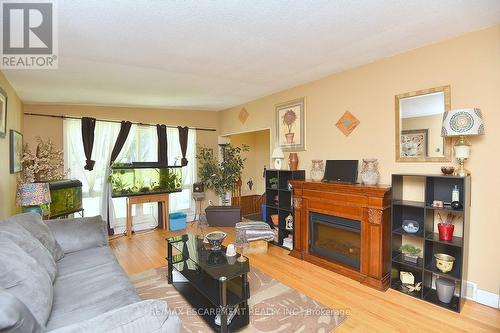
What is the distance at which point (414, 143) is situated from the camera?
8.29 ft

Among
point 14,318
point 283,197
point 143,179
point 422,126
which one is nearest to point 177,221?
point 143,179

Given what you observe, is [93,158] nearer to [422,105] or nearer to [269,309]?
[269,309]

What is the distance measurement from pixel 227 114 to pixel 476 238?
440cm

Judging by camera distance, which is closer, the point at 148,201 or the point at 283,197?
the point at 283,197

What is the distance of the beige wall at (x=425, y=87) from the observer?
2.12m

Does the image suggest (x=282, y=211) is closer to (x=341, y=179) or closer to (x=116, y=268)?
(x=341, y=179)

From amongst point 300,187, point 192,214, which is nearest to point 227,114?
point 192,214

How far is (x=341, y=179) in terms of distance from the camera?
3.06 meters

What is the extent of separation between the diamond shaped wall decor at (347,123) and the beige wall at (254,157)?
2872 mm

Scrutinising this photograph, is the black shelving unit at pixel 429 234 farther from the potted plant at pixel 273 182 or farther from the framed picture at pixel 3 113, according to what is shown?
the framed picture at pixel 3 113

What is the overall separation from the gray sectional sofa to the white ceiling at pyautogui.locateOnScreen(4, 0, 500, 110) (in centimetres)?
158

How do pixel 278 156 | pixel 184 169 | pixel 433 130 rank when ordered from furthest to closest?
pixel 184 169
pixel 278 156
pixel 433 130

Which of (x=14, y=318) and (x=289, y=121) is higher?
(x=289, y=121)

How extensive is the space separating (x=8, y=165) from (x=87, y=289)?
84.8 inches
